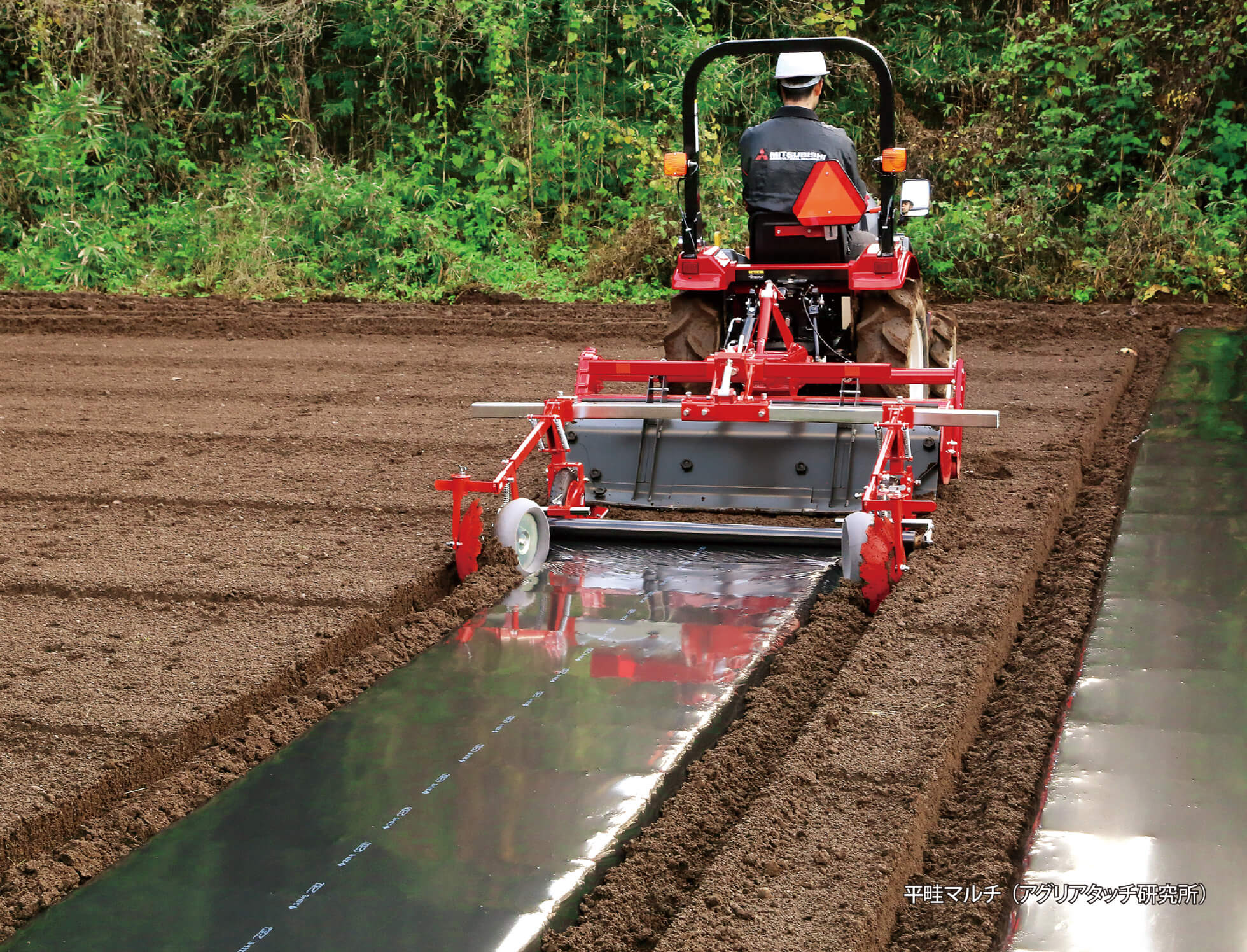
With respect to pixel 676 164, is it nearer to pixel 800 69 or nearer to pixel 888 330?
pixel 800 69

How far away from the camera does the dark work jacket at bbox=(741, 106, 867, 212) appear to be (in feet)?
18.0

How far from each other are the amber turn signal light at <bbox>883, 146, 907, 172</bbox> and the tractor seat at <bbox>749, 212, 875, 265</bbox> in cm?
41

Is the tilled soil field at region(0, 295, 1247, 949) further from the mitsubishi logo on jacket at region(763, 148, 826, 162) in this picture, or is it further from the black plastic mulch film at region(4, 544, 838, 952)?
the mitsubishi logo on jacket at region(763, 148, 826, 162)

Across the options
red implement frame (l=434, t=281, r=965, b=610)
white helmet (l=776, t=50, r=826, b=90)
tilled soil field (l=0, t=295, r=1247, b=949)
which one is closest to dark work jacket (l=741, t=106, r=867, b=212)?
white helmet (l=776, t=50, r=826, b=90)

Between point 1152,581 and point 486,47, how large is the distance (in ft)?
38.3

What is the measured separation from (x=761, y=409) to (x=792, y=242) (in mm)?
1037

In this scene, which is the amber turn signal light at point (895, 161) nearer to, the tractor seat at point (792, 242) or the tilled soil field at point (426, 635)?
the tractor seat at point (792, 242)

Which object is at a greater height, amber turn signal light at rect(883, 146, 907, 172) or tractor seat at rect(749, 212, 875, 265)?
amber turn signal light at rect(883, 146, 907, 172)

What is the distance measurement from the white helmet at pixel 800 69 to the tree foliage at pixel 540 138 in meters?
6.74

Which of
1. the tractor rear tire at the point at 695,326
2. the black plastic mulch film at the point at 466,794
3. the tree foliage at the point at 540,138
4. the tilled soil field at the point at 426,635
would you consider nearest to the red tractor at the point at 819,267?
the tractor rear tire at the point at 695,326

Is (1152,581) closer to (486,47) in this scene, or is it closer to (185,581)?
(185,581)

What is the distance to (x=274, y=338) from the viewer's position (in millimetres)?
10789

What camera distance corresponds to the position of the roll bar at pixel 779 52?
5.47 metres

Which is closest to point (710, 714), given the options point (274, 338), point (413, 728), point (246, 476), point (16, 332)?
point (413, 728)
